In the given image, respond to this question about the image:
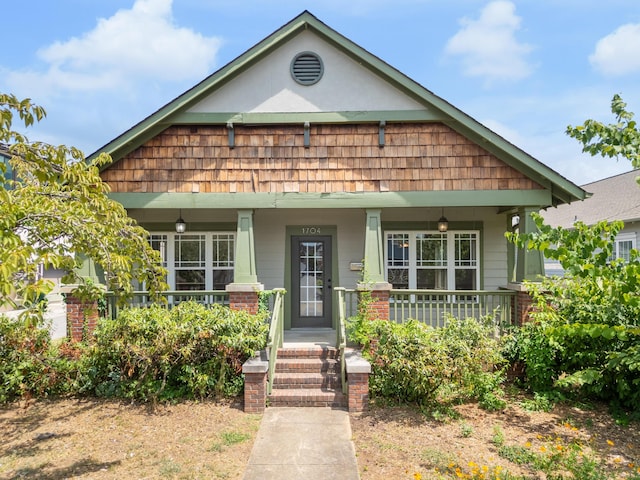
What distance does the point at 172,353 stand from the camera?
21.9 ft

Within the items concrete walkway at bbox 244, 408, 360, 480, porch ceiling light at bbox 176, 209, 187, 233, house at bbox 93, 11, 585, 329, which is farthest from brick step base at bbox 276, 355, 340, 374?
porch ceiling light at bbox 176, 209, 187, 233

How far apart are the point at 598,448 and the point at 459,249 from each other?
5.25 meters

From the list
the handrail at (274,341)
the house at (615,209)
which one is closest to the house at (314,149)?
the handrail at (274,341)

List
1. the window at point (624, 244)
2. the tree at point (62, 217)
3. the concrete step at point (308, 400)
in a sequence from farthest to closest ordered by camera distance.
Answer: the window at point (624, 244) → the concrete step at point (308, 400) → the tree at point (62, 217)

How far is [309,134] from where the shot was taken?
8438 mm

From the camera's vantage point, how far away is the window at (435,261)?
9844mm

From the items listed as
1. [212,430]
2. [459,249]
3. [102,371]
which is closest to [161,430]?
[212,430]

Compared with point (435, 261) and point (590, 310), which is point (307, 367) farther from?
point (590, 310)

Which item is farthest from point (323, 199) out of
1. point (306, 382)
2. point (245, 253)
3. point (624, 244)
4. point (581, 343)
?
point (624, 244)

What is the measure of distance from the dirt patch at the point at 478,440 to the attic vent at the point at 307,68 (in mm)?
6288

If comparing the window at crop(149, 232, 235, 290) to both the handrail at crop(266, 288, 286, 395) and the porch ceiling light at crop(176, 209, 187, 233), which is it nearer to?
the porch ceiling light at crop(176, 209, 187, 233)

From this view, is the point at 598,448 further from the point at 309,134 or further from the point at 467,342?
the point at 309,134

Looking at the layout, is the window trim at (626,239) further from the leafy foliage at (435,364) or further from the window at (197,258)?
the window at (197,258)

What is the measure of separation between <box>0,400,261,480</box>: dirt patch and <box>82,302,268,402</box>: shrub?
0.29 m
